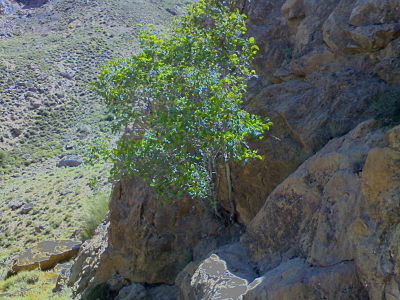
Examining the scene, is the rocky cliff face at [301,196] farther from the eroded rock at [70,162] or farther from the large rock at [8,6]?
the large rock at [8,6]

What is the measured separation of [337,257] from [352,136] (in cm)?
173

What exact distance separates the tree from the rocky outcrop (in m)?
1.07

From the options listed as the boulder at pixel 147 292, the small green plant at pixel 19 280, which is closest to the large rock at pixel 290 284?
the boulder at pixel 147 292

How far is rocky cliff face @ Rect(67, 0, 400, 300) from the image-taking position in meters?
3.76

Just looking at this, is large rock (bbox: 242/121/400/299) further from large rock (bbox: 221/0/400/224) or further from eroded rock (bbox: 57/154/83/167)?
eroded rock (bbox: 57/154/83/167)

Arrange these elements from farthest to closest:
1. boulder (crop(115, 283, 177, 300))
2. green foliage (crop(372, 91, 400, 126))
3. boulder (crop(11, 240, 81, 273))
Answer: boulder (crop(11, 240, 81, 273)) → boulder (crop(115, 283, 177, 300)) → green foliage (crop(372, 91, 400, 126))

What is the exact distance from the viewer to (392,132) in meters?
3.73

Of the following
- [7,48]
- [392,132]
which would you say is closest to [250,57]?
[392,132]

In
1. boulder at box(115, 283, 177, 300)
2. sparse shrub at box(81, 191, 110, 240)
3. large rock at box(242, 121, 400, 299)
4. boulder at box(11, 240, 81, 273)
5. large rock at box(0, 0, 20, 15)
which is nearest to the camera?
large rock at box(242, 121, 400, 299)

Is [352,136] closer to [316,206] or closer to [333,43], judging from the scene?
[316,206]

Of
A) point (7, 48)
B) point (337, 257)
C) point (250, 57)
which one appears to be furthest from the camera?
point (7, 48)

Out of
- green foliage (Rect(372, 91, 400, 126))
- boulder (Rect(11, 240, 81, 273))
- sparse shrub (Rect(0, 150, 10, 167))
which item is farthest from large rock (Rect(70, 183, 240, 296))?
sparse shrub (Rect(0, 150, 10, 167))

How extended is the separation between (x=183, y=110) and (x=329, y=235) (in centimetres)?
289

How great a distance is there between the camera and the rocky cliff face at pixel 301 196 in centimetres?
376
